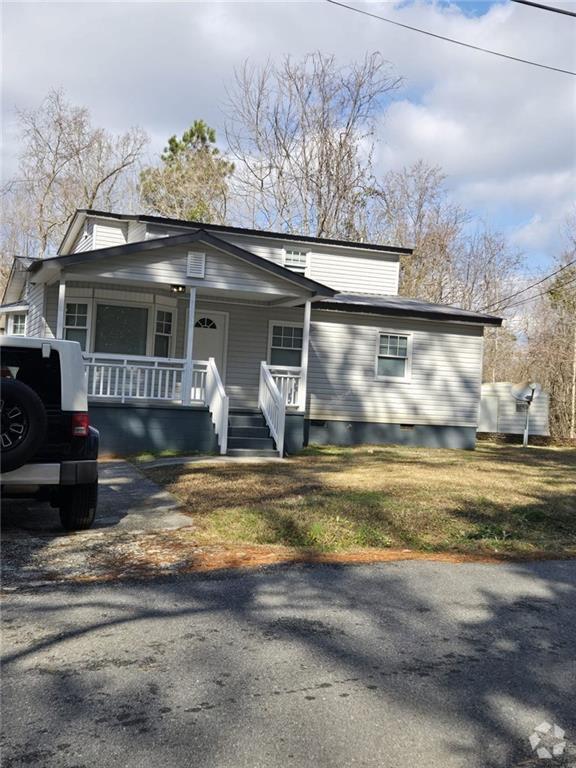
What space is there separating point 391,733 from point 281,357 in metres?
15.2

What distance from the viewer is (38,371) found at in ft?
21.7

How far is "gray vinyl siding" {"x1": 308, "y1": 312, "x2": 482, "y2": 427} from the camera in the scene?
17891mm

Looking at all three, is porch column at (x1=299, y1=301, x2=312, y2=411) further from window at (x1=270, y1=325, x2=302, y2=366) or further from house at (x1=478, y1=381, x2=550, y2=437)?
house at (x1=478, y1=381, x2=550, y2=437)

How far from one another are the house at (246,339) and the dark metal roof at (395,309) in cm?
4

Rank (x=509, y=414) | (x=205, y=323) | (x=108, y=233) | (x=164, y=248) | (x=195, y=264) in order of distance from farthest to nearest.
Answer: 1. (x=509, y=414)
2. (x=108, y=233)
3. (x=205, y=323)
4. (x=195, y=264)
5. (x=164, y=248)

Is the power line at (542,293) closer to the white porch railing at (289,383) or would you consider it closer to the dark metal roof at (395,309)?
the dark metal roof at (395,309)

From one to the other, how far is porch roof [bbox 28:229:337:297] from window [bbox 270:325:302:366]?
236 cm

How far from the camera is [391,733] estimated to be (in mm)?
3256

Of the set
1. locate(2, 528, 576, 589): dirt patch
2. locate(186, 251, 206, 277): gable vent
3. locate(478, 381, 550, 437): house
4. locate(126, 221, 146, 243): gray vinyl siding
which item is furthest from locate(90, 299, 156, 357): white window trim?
locate(478, 381, 550, 437): house

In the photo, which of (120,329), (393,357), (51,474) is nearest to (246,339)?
(120,329)

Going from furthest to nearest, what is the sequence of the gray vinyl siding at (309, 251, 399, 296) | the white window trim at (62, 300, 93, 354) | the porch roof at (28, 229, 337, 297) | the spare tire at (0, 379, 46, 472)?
the gray vinyl siding at (309, 251, 399, 296) < the white window trim at (62, 300, 93, 354) < the porch roof at (28, 229, 337, 297) < the spare tire at (0, 379, 46, 472)

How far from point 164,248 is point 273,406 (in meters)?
3.91

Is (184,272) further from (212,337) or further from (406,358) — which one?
(406,358)

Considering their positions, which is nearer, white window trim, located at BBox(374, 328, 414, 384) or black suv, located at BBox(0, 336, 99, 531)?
black suv, located at BBox(0, 336, 99, 531)
